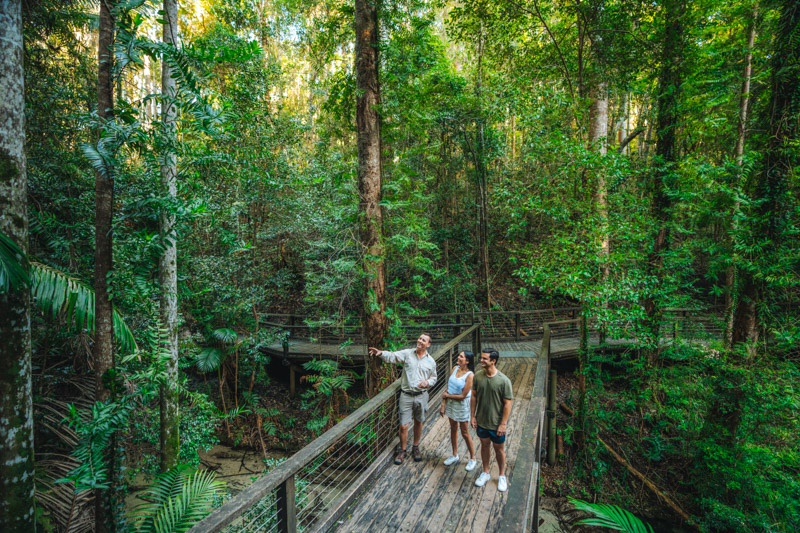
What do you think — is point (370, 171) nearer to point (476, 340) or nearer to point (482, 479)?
point (476, 340)

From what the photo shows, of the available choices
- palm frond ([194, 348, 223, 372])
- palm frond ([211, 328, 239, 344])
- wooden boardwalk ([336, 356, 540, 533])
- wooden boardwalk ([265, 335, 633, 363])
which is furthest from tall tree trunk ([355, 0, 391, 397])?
palm frond ([194, 348, 223, 372])

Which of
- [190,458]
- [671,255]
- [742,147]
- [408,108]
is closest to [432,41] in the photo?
[408,108]

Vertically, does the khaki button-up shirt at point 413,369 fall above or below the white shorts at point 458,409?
above

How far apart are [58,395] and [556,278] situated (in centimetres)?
917

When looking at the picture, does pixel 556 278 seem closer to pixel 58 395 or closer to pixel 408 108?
pixel 408 108

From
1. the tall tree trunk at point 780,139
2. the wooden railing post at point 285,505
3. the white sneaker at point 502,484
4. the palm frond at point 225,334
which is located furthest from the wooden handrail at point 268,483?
the palm frond at point 225,334

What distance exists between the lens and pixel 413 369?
390cm

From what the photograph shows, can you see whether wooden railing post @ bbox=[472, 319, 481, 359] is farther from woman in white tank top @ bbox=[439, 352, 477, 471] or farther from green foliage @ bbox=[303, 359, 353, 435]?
woman in white tank top @ bbox=[439, 352, 477, 471]

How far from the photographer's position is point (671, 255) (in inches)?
231

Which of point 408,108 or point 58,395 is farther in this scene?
point 408,108

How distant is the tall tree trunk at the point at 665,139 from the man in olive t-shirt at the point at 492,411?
407cm

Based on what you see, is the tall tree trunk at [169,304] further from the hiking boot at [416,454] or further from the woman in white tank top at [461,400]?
the woman in white tank top at [461,400]

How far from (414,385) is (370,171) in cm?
381

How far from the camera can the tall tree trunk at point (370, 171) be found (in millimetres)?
5828
